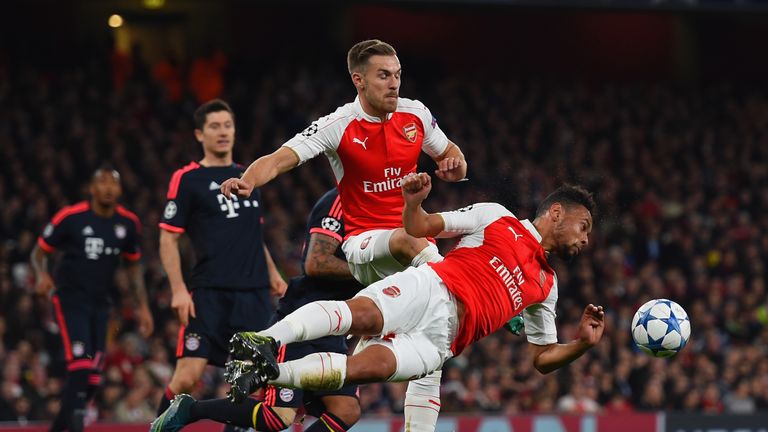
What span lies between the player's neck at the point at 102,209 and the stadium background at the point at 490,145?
239 centimetres

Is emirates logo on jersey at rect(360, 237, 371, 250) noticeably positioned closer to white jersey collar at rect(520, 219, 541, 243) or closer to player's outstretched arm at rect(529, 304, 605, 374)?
white jersey collar at rect(520, 219, 541, 243)

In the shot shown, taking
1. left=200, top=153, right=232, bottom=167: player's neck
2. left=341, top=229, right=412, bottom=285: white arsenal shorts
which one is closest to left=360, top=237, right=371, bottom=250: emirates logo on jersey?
left=341, top=229, right=412, bottom=285: white arsenal shorts

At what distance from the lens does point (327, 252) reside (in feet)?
26.0

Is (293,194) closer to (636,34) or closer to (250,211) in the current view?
(250,211)

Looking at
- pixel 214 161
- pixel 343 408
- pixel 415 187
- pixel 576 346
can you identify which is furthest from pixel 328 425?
pixel 214 161

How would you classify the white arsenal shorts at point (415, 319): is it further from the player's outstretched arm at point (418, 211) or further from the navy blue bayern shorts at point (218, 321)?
the navy blue bayern shorts at point (218, 321)

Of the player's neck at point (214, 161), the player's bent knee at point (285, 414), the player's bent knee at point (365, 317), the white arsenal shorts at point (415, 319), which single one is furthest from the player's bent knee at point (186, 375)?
the player's bent knee at point (365, 317)

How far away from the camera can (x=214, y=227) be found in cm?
884

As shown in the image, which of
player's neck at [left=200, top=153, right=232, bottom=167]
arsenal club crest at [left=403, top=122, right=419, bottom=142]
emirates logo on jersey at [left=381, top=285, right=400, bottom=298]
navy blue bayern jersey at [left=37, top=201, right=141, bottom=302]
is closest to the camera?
emirates logo on jersey at [left=381, top=285, right=400, bottom=298]

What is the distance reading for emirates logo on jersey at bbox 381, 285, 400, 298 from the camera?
6.77 metres

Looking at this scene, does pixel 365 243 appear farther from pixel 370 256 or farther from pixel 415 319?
pixel 415 319

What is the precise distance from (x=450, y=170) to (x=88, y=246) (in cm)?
440

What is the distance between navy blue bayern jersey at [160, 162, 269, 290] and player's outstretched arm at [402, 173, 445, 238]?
Result: 2.28 m

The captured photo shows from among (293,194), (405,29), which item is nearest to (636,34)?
(405,29)
